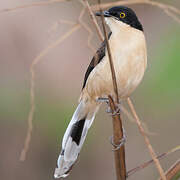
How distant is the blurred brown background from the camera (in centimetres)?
501

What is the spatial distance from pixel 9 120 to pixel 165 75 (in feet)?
5.93

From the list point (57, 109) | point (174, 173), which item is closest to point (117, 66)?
point (174, 173)

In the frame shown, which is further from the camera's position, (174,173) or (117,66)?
(117,66)

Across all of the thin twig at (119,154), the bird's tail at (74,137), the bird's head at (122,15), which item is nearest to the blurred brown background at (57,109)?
the bird's tail at (74,137)

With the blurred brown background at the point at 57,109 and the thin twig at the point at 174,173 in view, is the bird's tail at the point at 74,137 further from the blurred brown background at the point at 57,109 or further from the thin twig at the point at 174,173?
the blurred brown background at the point at 57,109

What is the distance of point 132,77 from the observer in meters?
2.73

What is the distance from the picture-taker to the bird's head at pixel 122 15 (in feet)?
8.94

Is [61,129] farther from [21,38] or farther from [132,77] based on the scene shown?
[132,77]

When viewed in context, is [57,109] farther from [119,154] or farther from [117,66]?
[119,154]

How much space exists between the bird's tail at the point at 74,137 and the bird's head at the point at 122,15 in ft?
2.08

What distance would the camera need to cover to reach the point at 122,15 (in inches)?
110

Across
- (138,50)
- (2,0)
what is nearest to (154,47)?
(2,0)

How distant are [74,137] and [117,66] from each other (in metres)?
0.52

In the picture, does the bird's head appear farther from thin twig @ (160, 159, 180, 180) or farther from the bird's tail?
thin twig @ (160, 159, 180, 180)
